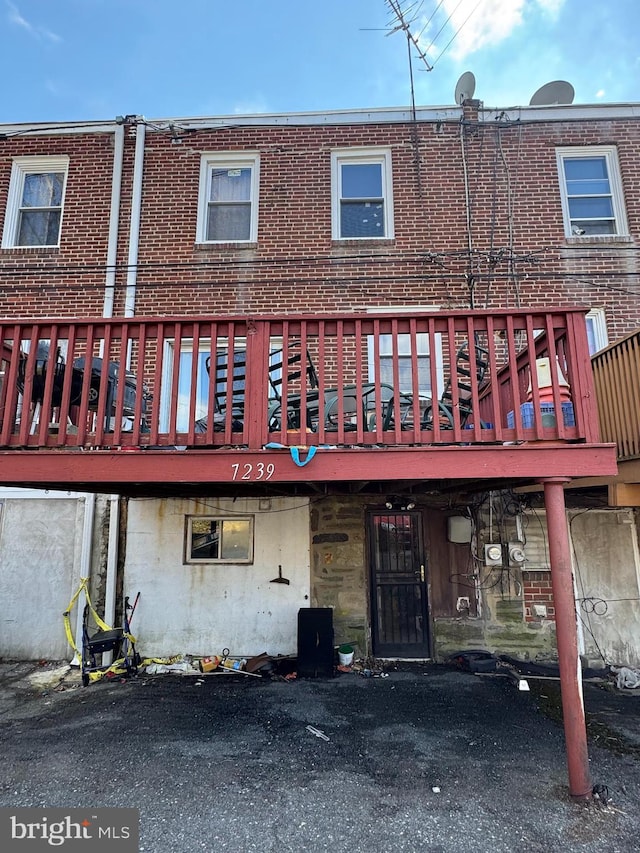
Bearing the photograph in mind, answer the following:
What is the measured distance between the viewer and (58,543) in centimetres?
635

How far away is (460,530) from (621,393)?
2.43 metres

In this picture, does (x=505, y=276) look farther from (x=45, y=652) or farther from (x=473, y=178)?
(x=45, y=652)

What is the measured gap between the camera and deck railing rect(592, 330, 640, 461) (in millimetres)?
4461

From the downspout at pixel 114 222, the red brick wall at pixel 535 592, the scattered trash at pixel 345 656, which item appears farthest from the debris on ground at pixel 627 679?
the downspout at pixel 114 222

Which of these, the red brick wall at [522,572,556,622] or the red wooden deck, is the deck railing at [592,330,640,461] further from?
the red brick wall at [522,572,556,622]

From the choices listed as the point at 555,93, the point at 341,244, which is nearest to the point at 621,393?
the point at 341,244

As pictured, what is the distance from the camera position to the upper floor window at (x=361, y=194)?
281 inches

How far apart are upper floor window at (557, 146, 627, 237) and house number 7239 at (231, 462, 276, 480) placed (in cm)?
616

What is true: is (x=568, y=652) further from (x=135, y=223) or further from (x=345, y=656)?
(x=135, y=223)

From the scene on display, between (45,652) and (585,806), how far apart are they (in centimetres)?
611

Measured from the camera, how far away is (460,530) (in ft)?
19.9

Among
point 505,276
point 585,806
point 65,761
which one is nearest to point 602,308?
point 505,276

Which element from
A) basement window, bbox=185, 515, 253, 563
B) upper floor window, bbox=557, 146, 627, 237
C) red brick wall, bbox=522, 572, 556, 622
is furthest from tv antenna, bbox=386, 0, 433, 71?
red brick wall, bbox=522, 572, 556, 622

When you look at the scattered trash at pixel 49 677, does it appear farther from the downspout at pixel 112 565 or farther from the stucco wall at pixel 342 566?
the stucco wall at pixel 342 566
